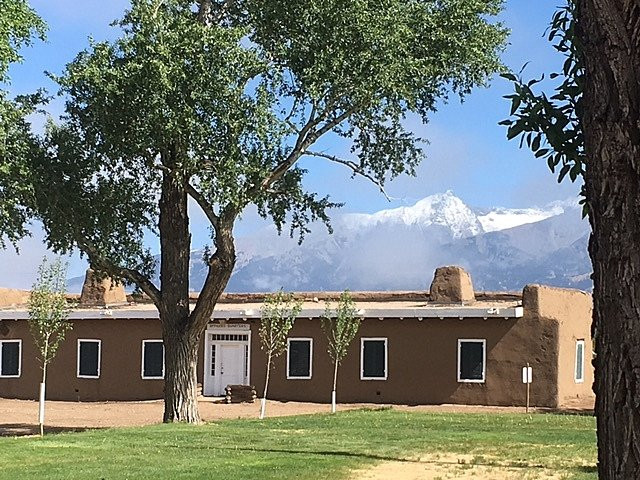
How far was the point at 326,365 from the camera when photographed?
111ft

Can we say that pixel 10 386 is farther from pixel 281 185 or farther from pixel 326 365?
pixel 281 185

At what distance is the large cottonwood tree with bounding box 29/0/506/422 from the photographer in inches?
781

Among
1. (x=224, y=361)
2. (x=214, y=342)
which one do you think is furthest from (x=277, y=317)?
(x=214, y=342)

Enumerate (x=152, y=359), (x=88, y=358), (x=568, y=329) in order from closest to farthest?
(x=568, y=329), (x=152, y=359), (x=88, y=358)

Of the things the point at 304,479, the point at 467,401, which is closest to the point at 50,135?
the point at 304,479

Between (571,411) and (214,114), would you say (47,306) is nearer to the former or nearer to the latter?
(214,114)

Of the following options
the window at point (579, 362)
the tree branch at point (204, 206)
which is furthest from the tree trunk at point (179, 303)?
the window at point (579, 362)

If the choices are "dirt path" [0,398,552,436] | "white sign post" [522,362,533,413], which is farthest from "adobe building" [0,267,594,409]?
"dirt path" [0,398,552,436]

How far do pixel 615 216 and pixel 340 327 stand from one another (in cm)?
2680

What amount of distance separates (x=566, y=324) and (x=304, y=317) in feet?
26.6

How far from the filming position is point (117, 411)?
31625 mm

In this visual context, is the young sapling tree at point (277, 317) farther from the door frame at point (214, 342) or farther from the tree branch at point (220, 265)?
the tree branch at point (220, 265)

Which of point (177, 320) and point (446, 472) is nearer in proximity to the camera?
point (446, 472)

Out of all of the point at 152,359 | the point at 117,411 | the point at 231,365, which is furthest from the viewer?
the point at 152,359
